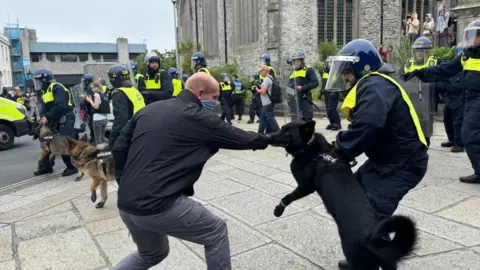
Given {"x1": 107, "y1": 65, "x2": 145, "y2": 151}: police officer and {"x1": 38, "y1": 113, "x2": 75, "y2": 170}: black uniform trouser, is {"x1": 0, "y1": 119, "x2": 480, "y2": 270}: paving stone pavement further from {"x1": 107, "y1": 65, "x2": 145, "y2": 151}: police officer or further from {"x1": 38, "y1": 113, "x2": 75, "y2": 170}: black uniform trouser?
{"x1": 38, "y1": 113, "x2": 75, "y2": 170}: black uniform trouser

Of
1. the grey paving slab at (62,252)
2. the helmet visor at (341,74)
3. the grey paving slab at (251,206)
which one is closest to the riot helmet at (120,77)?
the grey paving slab at (251,206)

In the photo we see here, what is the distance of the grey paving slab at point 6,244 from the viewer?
3949 millimetres

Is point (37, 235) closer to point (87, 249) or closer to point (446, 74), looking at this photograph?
point (87, 249)

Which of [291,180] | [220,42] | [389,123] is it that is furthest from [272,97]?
[220,42]

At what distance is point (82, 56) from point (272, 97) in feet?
236

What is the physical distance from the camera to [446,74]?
5.24 m

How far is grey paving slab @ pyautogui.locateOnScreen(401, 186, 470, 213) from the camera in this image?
4.53 metres

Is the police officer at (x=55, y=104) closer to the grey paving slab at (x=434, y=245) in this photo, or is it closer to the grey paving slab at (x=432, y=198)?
the grey paving slab at (x=432, y=198)

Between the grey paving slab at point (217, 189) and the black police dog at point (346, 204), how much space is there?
2738mm

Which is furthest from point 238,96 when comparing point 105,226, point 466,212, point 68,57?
point 68,57

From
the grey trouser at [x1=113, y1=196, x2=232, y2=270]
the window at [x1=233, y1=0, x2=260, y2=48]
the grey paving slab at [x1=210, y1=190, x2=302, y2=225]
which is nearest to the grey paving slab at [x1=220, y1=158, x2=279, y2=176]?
the grey paving slab at [x1=210, y1=190, x2=302, y2=225]

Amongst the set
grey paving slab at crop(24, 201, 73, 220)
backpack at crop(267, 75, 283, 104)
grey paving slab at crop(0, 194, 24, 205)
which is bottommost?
grey paving slab at crop(0, 194, 24, 205)

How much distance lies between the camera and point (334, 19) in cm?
2605

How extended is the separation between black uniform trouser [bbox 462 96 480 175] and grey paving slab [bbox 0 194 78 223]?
5506mm
